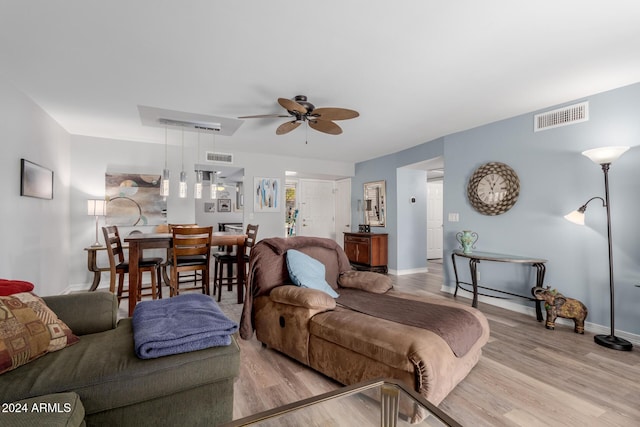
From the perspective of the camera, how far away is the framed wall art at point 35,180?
2.94 metres

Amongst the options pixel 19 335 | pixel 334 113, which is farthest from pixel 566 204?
pixel 19 335

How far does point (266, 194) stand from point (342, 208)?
218cm

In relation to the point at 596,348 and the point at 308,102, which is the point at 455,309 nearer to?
the point at 596,348

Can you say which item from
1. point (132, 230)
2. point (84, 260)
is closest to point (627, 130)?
point (132, 230)

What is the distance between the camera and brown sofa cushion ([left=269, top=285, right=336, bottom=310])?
2173 mm

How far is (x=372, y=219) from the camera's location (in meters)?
6.51

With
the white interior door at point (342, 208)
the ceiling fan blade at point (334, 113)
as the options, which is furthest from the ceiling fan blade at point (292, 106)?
the white interior door at point (342, 208)

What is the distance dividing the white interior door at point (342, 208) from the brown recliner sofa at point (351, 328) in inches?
172

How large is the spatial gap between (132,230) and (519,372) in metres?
5.27

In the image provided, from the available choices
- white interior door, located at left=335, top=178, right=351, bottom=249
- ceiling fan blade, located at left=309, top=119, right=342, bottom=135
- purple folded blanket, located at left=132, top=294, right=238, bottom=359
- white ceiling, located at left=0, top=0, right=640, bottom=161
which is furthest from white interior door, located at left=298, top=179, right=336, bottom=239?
purple folded blanket, located at left=132, top=294, right=238, bottom=359

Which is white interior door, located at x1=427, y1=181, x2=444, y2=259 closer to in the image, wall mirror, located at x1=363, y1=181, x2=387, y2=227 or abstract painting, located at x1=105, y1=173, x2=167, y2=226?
wall mirror, located at x1=363, y1=181, x2=387, y2=227

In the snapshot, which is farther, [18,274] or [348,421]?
[18,274]

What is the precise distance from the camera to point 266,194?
6094 millimetres

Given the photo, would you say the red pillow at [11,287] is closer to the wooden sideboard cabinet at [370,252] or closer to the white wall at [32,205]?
the white wall at [32,205]
